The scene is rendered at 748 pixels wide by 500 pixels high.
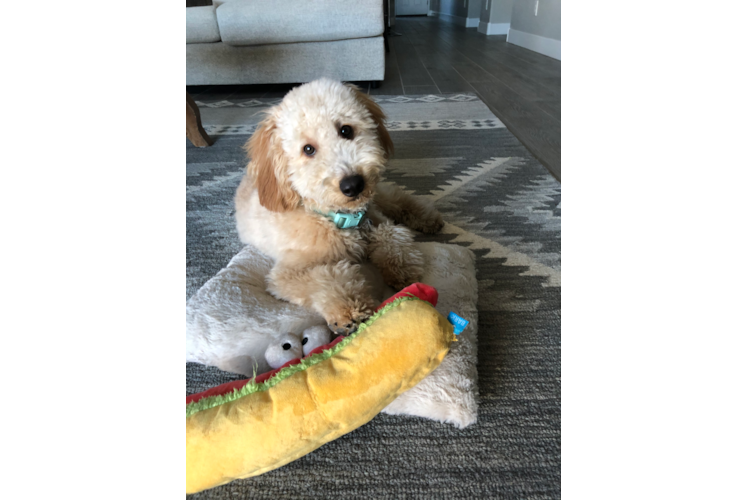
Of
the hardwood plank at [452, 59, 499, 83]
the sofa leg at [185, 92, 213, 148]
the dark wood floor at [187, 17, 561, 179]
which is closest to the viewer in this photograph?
the sofa leg at [185, 92, 213, 148]

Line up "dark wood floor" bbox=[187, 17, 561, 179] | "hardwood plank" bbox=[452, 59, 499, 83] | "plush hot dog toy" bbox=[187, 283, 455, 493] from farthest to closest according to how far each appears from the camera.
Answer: "hardwood plank" bbox=[452, 59, 499, 83], "dark wood floor" bbox=[187, 17, 561, 179], "plush hot dog toy" bbox=[187, 283, 455, 493]

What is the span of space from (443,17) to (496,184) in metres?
10.5

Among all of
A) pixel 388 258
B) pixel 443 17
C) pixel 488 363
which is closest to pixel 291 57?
pixel 388 258

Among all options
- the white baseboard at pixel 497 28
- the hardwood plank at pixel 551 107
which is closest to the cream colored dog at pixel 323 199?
the hardwood plank at pixel 551 107

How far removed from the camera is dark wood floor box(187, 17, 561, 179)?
248 cm

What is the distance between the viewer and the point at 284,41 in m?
3.27

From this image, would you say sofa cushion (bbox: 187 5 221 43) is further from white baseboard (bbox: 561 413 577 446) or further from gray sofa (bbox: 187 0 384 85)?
white baseboard (bbox: 561 413 577 446)

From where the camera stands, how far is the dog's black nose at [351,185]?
1.04 meters

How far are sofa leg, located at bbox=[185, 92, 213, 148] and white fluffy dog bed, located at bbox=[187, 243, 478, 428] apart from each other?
4.66ft

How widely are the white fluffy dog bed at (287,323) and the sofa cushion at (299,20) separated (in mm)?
2567

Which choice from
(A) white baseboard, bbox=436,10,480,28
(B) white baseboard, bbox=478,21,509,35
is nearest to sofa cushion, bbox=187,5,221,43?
(B) white baseboard, bbox=478,21,509,35
